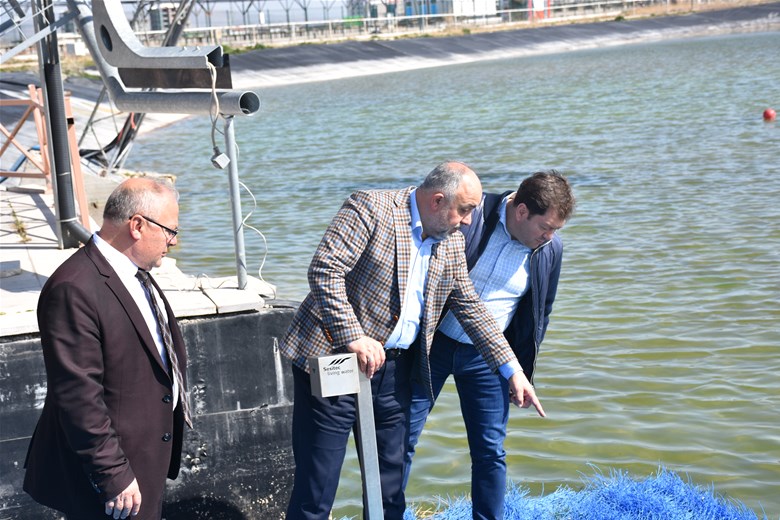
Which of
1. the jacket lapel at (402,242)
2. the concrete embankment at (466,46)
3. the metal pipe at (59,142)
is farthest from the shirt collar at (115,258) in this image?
the concrete embankment at (466,46)

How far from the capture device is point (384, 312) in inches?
154

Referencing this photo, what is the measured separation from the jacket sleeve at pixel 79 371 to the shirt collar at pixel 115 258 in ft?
0.53

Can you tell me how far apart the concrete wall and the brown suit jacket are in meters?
1.60

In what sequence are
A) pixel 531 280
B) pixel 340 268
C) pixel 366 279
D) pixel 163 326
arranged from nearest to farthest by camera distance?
pixel 163 326 < pixel 340 268 < pixel 366 279 < pixel 531 280

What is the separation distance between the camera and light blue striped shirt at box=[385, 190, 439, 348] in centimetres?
394

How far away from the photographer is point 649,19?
273 feet

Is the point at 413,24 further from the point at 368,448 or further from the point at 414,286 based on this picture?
the point at 368,448

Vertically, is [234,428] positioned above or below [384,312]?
below

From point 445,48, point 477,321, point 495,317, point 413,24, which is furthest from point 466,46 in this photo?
point 477,321

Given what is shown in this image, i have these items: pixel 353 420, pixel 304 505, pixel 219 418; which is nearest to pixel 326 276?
pixel 353 420

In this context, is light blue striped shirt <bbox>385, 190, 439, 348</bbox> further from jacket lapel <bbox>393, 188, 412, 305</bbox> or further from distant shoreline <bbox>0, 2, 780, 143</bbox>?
distant shoreline <bbox>0, 2, 780, 143</bbox>

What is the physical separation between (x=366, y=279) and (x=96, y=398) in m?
1.10

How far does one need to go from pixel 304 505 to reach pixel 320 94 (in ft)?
128

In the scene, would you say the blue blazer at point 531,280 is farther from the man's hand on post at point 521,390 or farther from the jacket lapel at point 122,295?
the jacket lapel at point 122,295
